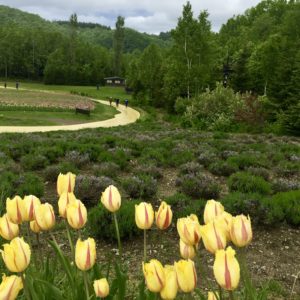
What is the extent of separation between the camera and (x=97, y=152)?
10938 mm

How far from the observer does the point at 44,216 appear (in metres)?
1.96

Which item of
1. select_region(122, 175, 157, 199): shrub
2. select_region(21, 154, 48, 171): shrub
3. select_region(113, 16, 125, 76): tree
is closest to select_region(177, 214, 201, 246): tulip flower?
select_region(122, 175, 157, 199): shrub

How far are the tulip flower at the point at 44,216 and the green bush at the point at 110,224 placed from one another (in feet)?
11.3

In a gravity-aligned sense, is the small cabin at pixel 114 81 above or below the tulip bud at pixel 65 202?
below

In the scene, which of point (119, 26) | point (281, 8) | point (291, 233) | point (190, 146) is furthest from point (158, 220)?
point (119, 26)

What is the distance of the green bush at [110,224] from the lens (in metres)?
5.40

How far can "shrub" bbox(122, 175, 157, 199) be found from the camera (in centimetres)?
714

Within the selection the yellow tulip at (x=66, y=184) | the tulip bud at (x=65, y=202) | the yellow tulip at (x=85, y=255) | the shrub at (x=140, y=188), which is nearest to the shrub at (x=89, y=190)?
the shrub at (x=140, y=188)

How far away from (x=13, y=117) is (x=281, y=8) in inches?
2189

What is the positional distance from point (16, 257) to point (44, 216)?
0.37m

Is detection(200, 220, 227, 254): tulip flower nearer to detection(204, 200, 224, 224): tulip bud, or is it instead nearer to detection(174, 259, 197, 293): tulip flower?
detection(174, 259, 197, 293): tulip flower

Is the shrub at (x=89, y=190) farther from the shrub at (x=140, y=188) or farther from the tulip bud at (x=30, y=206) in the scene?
the tulip bud at (x=30, y=206)

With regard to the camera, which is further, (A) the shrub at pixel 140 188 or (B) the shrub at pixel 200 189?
(B) the shrub at pixel 200 189

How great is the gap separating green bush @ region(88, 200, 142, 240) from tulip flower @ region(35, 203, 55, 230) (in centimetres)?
346
